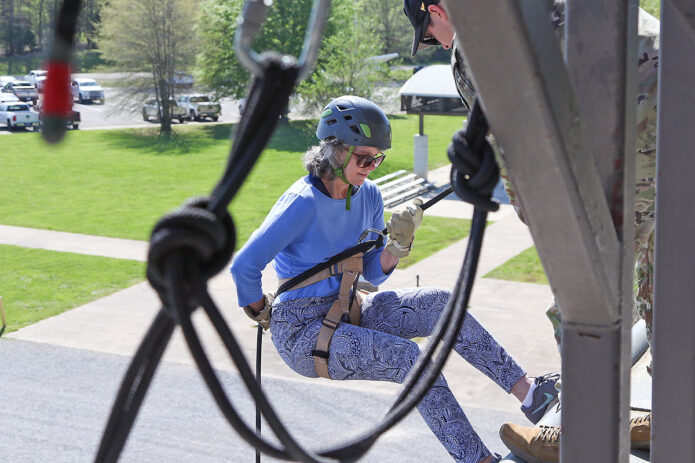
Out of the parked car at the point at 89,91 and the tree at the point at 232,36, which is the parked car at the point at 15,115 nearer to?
the tree at the point at 232,36

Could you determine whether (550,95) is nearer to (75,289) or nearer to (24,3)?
(24,3)

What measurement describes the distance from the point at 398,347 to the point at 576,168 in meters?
2.41

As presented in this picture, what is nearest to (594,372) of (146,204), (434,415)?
(434,415)

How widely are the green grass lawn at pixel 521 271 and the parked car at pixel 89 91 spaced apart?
3277 centimetres

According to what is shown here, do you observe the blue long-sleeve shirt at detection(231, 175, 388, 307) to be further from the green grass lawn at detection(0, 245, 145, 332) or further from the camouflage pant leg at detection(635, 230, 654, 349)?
the green grass lawn at detection(0, 245, 145, 332)

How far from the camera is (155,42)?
33875 mm

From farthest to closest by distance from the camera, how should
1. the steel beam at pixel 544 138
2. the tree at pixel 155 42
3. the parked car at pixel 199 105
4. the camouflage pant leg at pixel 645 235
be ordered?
the parked car at pixel 199 105 < the tree at pixel 155 42 < the camouflage pant leg at pixel 645 235 < the steel beam at pixel 544 138

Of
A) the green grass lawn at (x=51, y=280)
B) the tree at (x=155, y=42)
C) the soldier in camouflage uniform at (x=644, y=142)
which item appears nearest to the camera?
the soldier in camouflage uniform at (x=644, y=142)

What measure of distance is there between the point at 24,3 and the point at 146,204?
18.8 metres

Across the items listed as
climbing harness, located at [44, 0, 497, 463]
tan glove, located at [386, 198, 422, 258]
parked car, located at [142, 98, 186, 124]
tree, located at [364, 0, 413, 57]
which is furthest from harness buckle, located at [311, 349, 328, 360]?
tree, located at [364, 0, 413, 57]

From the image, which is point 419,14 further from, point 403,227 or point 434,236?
point 434,236

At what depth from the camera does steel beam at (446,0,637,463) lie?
1422 mm

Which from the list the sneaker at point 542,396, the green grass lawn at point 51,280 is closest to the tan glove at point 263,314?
the sneaker at point 542,396

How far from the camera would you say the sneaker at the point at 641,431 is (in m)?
3.26
